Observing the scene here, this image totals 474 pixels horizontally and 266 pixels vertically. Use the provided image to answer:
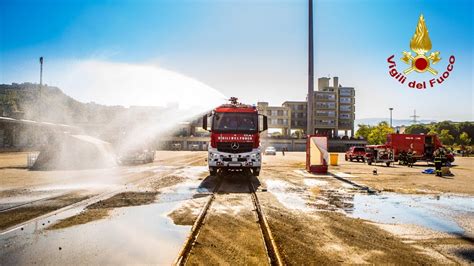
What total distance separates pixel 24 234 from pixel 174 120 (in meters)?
100

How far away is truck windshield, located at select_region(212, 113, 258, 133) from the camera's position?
15.7 meters

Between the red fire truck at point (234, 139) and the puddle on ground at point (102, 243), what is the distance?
25.7 feet

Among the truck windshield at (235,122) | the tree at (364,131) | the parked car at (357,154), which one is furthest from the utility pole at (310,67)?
the tree at (364,131)

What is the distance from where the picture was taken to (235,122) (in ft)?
51.9

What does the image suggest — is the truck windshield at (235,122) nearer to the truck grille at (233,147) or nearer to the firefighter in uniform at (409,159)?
the truck grille at (233,147)

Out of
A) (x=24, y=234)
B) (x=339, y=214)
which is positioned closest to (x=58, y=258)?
(x=24, y=234)

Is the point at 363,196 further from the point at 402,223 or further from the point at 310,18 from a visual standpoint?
the point at 310,18

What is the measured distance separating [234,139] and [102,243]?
10.0m

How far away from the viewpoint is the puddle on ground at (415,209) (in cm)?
791

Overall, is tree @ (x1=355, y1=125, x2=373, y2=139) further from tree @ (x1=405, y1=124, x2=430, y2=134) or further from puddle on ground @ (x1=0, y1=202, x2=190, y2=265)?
puddle on ground @ (x1=0, y1=202, x2=190, y2=265)

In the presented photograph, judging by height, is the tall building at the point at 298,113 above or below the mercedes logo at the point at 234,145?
above

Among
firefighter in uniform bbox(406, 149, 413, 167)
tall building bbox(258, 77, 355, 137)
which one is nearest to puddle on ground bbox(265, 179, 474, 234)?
firefighter in uniform bbox(406, 149, 413, 167)

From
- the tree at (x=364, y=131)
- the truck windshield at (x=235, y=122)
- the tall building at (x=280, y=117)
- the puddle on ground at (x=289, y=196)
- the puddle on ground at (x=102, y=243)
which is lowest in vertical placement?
the puddle on ground at (x=289, y=196)

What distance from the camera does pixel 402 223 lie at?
305 inches
